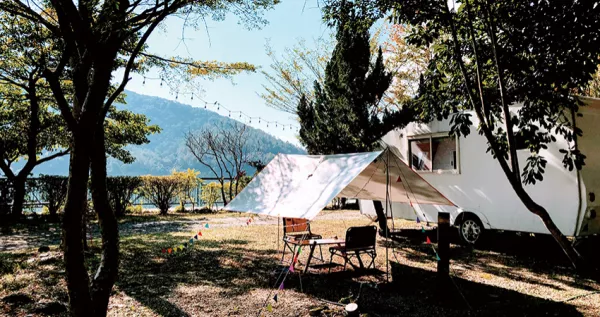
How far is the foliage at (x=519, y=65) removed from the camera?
10.7 feet

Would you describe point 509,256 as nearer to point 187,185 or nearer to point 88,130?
point 88,130

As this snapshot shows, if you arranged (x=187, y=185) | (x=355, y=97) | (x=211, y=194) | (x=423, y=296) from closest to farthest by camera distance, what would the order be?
(x=423, y=296), (x=355, y=97), (x=187, y=185), (x=211, y=194)

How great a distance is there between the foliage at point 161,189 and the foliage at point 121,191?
34 cm

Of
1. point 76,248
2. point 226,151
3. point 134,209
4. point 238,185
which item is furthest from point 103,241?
point 226,151

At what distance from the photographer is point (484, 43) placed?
4340 millimetres

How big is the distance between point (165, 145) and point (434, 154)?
161829 mm

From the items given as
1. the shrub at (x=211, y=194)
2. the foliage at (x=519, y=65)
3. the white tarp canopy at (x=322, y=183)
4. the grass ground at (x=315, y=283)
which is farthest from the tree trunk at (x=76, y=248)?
the shrub at (x=211, y=194)

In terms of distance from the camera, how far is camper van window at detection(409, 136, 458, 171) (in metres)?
8.17

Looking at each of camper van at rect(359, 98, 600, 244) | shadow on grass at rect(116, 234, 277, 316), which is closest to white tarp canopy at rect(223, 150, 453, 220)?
camper van at rect(359, 98, 600, 244)

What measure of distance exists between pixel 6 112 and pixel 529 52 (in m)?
13.6

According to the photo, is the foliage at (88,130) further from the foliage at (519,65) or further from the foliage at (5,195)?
the foliage at (5,195)

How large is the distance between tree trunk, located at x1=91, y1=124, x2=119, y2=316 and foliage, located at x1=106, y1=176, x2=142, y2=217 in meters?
10.4

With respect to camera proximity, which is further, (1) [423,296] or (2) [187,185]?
(2) [187,185]

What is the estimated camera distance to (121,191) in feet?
47.2
